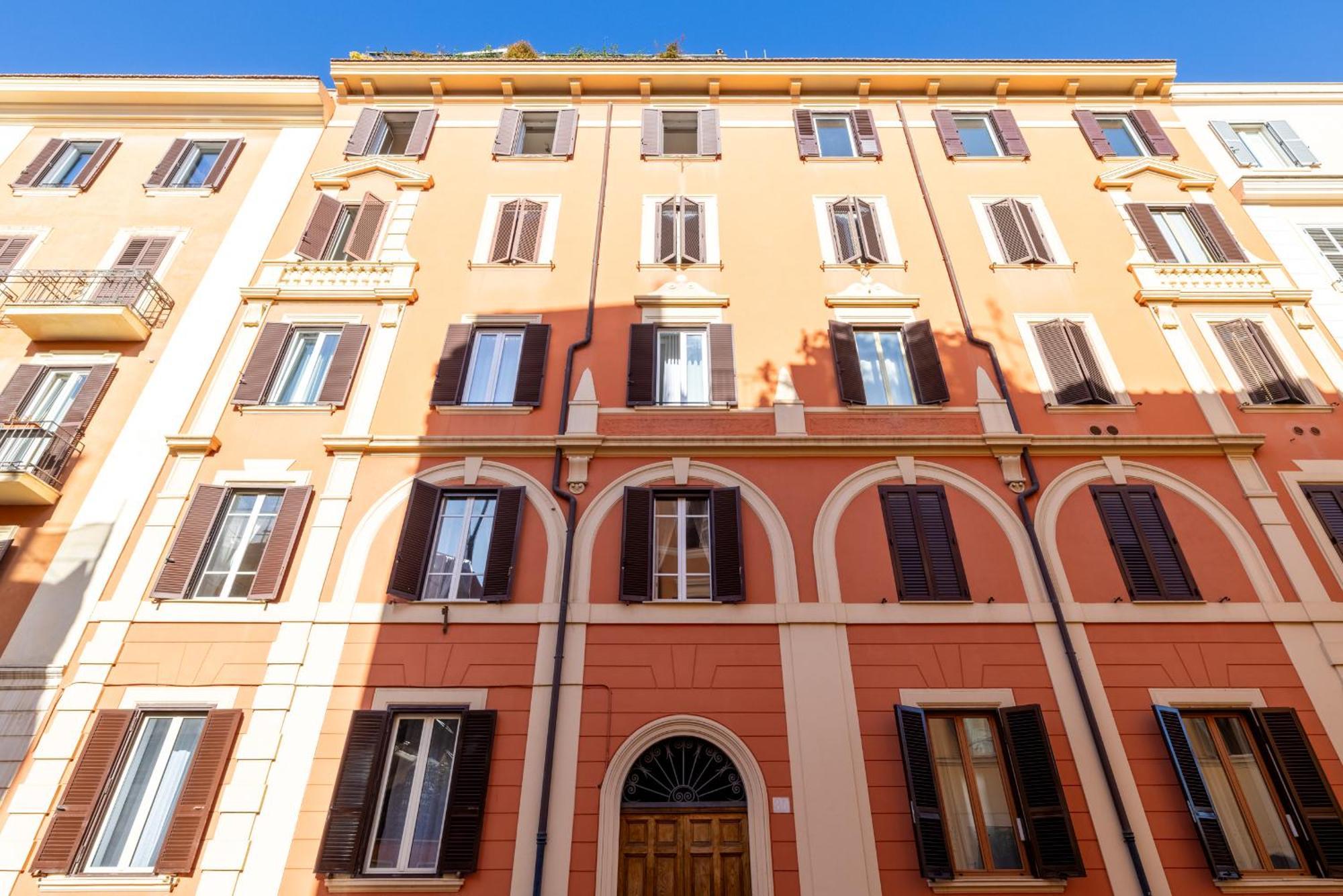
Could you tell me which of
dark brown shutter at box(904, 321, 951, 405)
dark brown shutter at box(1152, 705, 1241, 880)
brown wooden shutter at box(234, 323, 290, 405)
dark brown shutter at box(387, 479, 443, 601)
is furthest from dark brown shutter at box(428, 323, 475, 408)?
dark brown shutter at box(1152, 705, 1241, 880)

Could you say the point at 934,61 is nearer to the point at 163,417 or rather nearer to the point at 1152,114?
the point at 1152,114

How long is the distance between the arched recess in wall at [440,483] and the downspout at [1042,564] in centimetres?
726

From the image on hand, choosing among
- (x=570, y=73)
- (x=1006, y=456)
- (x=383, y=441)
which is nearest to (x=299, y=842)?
(x=383, y=441)

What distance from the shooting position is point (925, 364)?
44.9ft

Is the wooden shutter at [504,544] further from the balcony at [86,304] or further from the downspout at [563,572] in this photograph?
the balcony at [86,304]

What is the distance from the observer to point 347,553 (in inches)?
457

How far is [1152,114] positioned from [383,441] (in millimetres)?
19074

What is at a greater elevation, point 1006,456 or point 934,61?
point 934,61

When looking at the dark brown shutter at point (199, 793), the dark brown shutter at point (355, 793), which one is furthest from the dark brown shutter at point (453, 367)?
the dark brown shutter at point (199, 793)

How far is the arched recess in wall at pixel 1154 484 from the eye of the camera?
11.4 metres

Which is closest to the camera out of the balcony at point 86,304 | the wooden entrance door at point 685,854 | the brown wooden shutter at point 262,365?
the wooden entrance door at point 685,854

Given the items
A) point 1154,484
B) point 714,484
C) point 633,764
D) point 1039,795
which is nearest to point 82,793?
point 633,764

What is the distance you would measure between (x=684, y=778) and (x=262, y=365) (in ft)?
33.3

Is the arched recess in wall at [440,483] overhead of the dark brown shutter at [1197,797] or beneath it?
overhead
